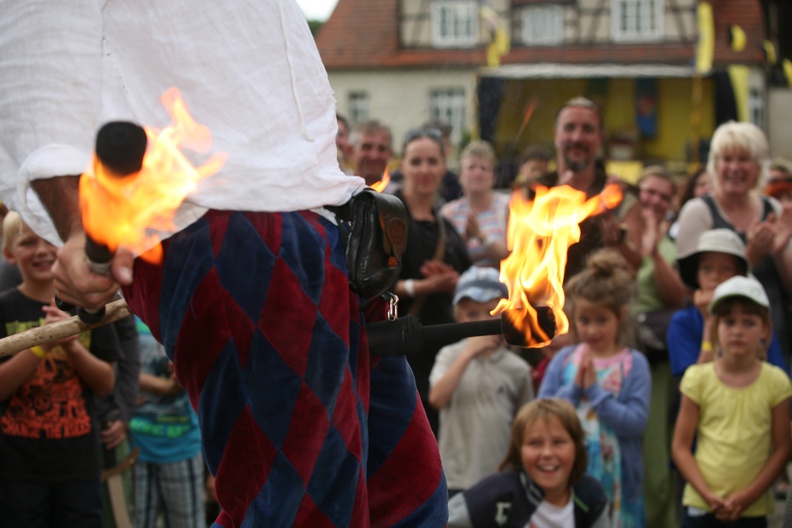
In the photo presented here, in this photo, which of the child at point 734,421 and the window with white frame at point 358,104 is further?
the window with white frame at point 358,104

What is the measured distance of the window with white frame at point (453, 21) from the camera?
2688 centimetres

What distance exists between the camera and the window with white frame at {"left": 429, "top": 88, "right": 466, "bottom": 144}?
20.0 meters

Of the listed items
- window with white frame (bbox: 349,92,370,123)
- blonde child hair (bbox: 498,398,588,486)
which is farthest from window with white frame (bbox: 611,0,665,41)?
blonde child hair (bbox: 498,398,588,486)

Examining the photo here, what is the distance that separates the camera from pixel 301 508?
194cm

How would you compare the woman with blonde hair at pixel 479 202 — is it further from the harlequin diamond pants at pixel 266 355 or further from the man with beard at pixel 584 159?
the harlequin diamond pants at pixel 266 355

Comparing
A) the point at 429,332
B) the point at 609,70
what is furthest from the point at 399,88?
the point at 429,332

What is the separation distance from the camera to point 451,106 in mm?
21031

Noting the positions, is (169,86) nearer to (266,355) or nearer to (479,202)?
(266,355)

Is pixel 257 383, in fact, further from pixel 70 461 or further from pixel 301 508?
pixel 70 461

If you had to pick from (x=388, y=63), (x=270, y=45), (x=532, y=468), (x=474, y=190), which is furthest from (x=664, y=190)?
(x=388, y=63)

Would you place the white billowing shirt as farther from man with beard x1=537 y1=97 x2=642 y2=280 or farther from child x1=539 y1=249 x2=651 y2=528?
man with beard x1=537 y1=97 x2=642 y2=280

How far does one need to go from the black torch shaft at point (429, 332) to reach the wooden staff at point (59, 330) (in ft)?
1.52

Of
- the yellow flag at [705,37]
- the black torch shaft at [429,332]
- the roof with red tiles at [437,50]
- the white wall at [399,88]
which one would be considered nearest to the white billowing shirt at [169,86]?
the black torch shaft at [429,332]

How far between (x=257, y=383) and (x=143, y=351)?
145 inches
